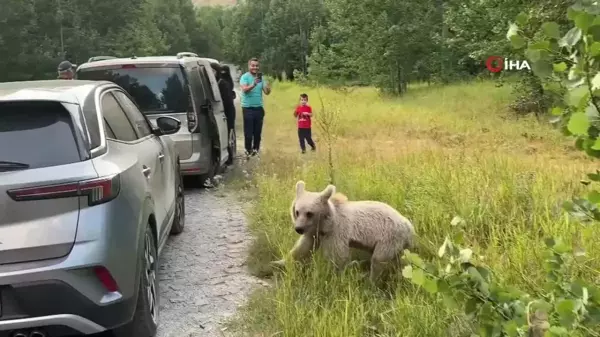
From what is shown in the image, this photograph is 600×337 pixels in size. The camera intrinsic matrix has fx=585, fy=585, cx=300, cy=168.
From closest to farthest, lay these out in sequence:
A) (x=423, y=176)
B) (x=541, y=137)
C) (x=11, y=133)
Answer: (x=11, y=133)
(x=423, y=176)
(x=541, y=137)

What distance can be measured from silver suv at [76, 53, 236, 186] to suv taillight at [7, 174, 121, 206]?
463 centimetres

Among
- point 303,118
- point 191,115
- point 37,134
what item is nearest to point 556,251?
point 37,134

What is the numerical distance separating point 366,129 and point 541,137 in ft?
14.7

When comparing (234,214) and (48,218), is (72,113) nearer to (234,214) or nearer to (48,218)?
(48,218)

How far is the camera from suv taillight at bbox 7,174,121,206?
10.5 ft

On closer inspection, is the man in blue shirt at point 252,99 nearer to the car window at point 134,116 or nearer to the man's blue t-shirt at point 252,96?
the man's blue t-shirt at point 252,96

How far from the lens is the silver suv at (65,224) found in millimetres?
3207

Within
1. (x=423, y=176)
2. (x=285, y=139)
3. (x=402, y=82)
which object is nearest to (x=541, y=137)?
(x=285, y=139)

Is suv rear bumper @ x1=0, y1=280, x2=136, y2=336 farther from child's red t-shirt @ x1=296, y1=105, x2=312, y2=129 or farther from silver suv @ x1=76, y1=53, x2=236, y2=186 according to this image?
child's red t-shirt @ x1=296, y1=105, x2=312, y2=129

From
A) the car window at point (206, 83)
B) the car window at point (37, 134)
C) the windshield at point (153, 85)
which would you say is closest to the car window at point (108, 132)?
the car window at point (37, 134)

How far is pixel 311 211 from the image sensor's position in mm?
4469

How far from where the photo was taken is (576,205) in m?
1.93

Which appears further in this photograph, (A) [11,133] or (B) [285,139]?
(B) [285,139]

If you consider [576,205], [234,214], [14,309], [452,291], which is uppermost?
[576,205]
